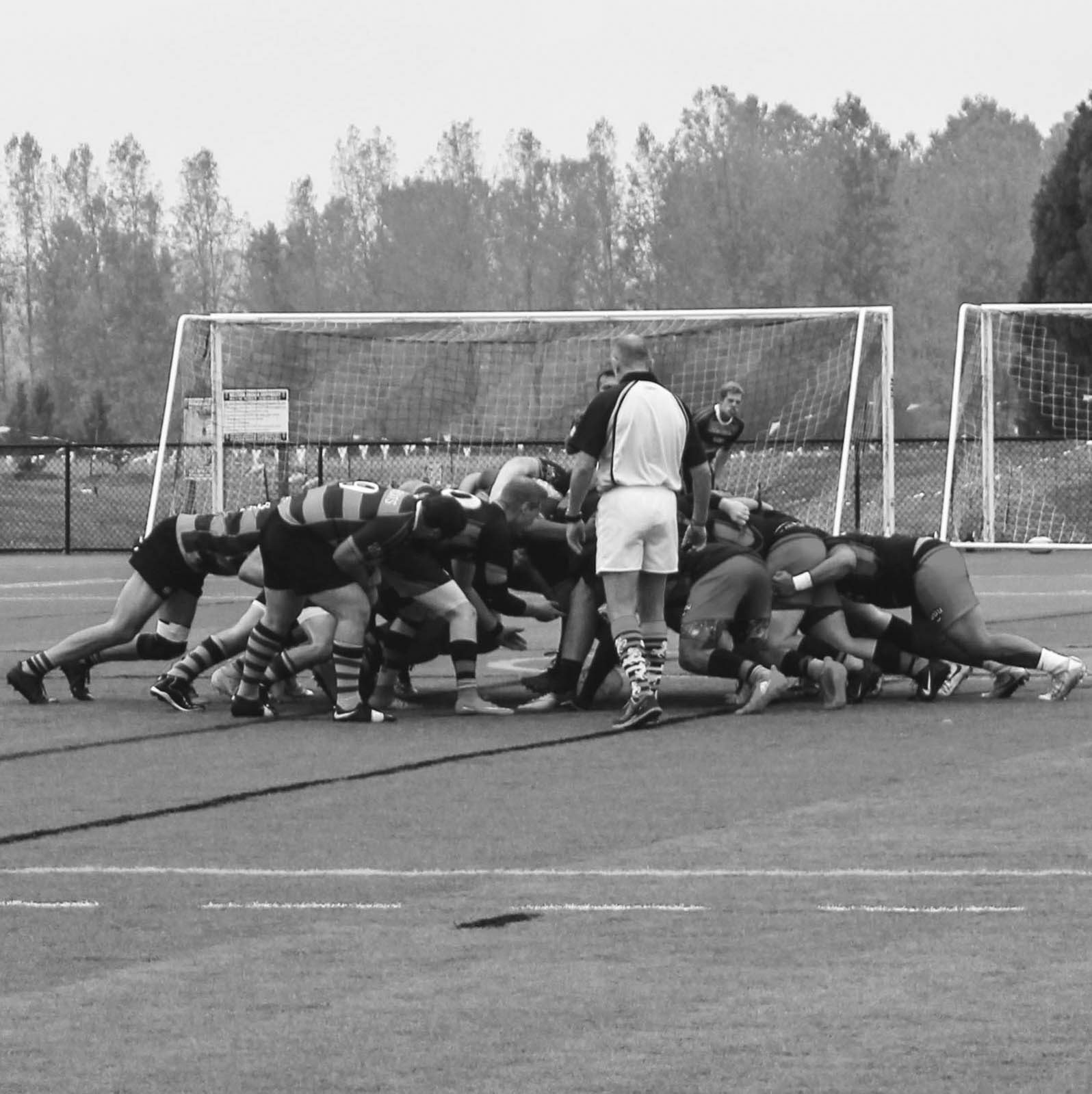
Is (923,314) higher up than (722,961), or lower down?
higher up

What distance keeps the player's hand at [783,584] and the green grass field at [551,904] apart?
73cm

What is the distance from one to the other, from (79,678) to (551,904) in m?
7.72

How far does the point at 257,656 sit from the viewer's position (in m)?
13.7

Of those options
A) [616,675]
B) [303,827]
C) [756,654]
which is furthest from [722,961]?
[616,675]

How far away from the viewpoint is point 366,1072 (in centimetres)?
557

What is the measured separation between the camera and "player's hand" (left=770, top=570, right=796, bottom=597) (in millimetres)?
13789

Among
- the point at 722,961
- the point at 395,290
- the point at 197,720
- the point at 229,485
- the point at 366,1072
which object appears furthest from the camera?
the point at 395,290

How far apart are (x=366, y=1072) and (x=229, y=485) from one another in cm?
3078

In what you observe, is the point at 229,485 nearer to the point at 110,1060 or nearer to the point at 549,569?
the point at 549,569

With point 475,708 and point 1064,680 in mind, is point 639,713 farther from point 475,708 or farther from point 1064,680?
point 1064,680

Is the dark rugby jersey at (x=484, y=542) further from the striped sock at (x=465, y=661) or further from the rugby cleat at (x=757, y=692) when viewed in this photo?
the rugby cleat at (x=757, y=692)

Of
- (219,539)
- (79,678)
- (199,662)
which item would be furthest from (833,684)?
(79,678)

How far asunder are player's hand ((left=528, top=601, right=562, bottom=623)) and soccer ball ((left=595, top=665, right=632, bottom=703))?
18.8 inches

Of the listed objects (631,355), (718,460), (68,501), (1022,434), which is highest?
(631,355)
